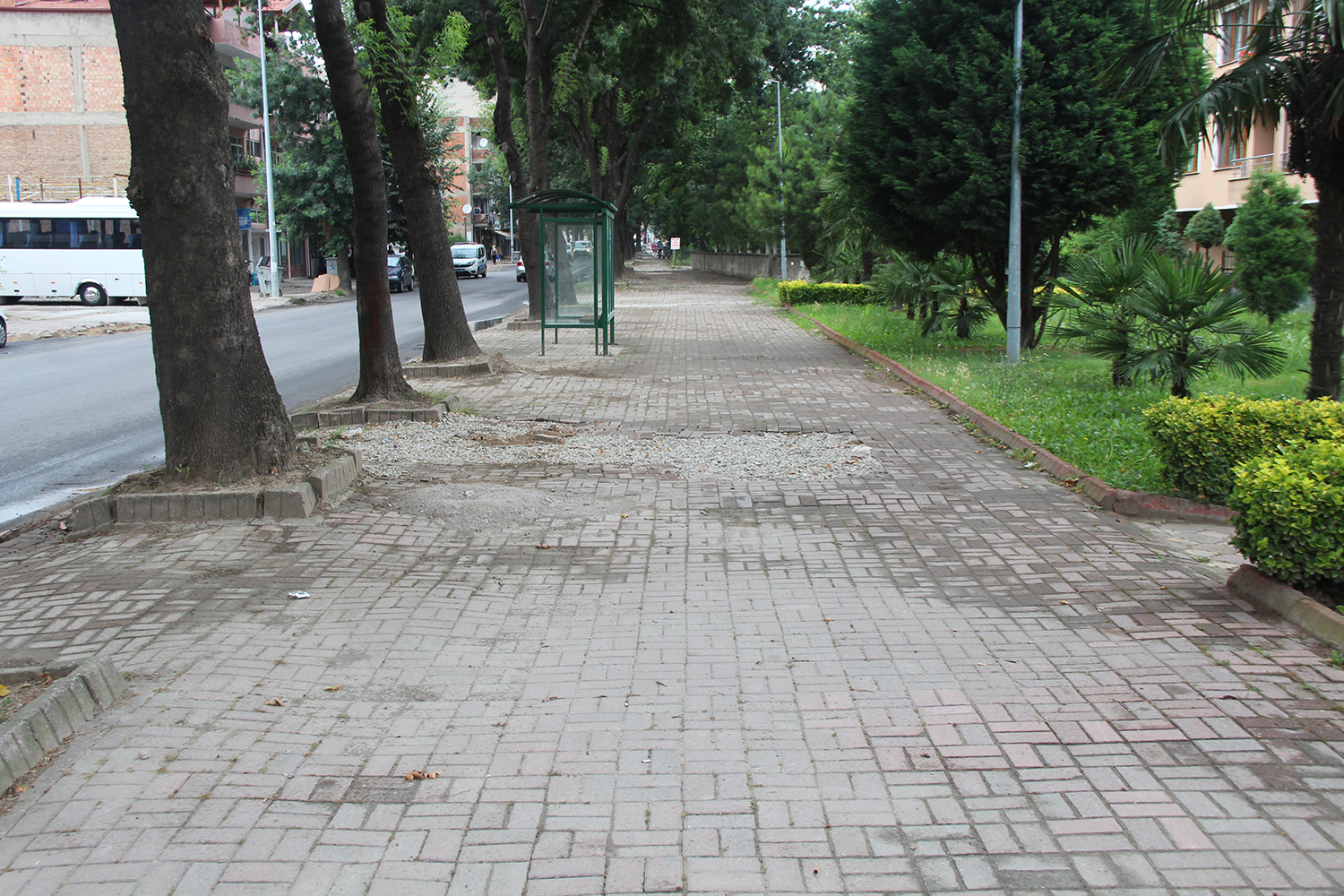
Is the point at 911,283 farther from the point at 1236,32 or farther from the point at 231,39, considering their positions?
the point at 231,39

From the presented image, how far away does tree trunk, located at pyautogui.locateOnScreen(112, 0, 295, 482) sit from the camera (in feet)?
23.0

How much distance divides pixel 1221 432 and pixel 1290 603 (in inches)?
86.0

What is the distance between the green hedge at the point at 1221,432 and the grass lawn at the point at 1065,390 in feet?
0.92

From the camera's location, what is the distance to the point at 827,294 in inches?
1225

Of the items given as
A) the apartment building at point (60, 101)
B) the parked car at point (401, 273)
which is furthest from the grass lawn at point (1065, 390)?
the apartment building at point (60, 101)

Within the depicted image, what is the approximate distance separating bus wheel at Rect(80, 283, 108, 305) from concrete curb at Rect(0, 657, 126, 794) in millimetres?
33955

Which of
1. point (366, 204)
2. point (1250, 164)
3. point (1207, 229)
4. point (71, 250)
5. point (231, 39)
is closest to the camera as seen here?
point (366, 204)

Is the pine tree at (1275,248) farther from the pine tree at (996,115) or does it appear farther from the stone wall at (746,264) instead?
the stone wall at (746,264)

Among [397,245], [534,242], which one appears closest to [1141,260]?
[534,242]

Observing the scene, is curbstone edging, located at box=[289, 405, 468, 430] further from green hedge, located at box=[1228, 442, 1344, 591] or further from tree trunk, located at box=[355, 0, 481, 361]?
green hedge, located at box=[1228, 442, 1344, 591]

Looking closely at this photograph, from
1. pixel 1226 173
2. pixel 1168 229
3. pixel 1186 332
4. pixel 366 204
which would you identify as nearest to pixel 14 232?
pixel 366 204

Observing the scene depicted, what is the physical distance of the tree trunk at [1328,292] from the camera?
850 cm

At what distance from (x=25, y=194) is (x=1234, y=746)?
49312 millimetres

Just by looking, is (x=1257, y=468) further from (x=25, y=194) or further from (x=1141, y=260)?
(x=25, y=194)
